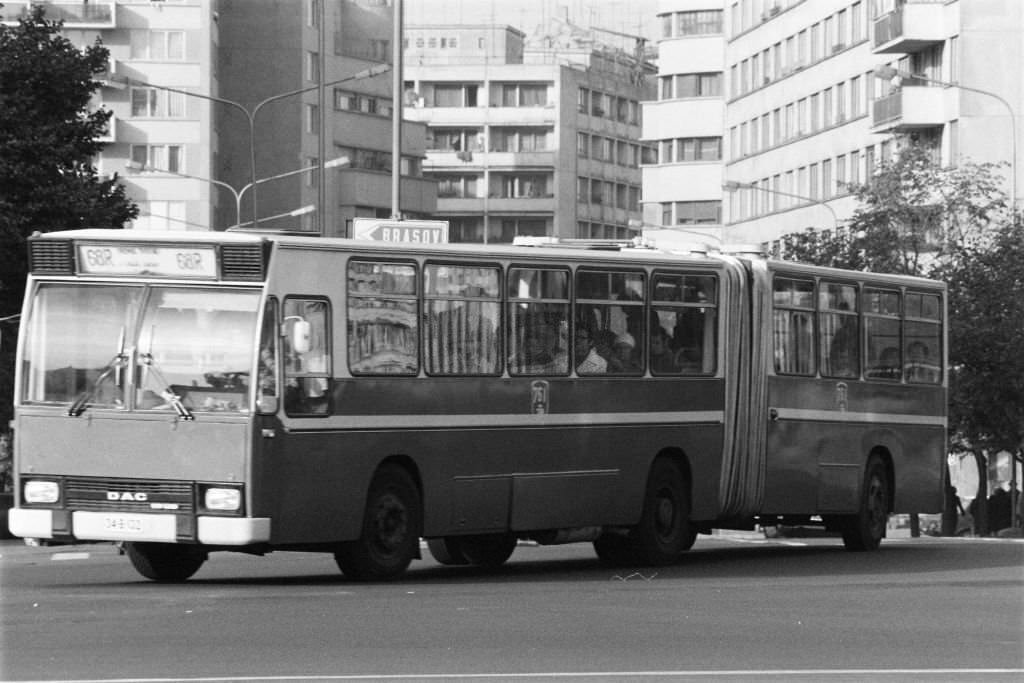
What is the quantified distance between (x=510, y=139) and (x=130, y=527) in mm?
148472

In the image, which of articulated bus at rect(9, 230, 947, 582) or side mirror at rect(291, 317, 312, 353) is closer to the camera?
side mirror at rect(291, 317, 312, 353)

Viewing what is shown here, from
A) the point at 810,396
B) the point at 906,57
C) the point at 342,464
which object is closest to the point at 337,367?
the point at 342,464

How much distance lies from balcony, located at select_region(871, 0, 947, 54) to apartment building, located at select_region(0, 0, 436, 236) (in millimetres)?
29607

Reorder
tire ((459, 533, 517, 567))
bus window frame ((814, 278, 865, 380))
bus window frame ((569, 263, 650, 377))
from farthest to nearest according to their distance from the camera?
1. bus window frame ((814, 278, 865, 380))
2. tire ((459, 533, 517, 567))
3. bus window frame ((569, 263, 650, 377))

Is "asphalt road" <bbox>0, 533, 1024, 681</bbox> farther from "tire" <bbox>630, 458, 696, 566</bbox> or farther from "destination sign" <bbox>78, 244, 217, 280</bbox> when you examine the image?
"destination sign" <bbox>78, 244, 217, 280</bbox>

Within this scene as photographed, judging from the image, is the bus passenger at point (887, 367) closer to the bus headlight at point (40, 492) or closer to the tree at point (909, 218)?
the bus headlight at point (40, 492)

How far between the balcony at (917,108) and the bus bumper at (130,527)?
6500 centimetres

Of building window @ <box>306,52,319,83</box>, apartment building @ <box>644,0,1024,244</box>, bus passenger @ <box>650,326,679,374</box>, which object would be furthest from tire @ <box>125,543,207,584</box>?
building window @ <box>306,52,319,83</box>

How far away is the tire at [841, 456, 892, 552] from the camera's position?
92.6 ft

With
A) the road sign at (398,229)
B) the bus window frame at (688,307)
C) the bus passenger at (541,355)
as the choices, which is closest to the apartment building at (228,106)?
the road sign at (398,229)

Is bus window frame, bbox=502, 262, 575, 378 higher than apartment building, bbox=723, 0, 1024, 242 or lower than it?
lower

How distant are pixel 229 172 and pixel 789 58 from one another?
2469 cm

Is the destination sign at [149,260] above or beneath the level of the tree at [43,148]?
beneath

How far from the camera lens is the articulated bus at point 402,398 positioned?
20.1 meters
